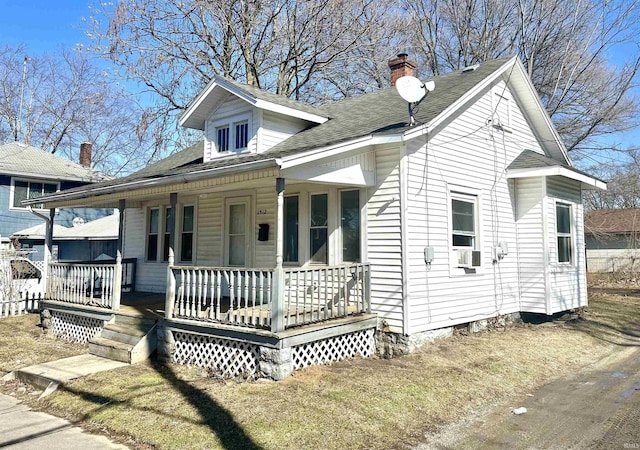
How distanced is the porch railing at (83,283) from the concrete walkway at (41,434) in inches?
139

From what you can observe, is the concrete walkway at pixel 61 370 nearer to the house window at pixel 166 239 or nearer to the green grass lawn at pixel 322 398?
the green grass lawn at pixel 322 398

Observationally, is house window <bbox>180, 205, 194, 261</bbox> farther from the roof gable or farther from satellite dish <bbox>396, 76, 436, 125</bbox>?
satellite dish <bbox>396, 76, 436, 125</bbox>

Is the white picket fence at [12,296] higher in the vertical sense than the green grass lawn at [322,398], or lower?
higher

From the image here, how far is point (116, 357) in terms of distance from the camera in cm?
806

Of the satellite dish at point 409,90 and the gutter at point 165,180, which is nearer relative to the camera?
the gutter at point 165,180

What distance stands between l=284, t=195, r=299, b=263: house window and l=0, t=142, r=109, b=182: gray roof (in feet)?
58.3

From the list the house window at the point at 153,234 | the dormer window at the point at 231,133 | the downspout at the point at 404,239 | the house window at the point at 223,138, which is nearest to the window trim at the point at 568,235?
the downspout at the point at 404,239

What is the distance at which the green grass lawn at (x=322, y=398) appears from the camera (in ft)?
15.9

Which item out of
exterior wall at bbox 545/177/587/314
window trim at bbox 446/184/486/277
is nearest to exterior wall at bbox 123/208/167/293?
window trim at bbox 446/184/486/277

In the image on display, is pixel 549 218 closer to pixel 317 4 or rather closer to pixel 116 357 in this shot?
pixel 116 357

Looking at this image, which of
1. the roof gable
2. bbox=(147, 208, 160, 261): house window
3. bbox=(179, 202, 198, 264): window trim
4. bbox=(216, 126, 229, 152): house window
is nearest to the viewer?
the roof gable

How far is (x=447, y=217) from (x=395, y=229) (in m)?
1.54

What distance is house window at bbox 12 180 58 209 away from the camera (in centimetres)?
2194

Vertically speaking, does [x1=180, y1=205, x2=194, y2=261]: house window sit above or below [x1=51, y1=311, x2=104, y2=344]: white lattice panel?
above
